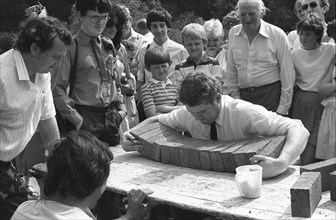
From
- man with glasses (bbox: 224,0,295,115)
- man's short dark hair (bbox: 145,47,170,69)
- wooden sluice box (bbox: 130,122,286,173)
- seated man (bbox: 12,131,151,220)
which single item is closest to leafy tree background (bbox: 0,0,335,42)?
man's short dark hair (bbox: 145,47,170,69)

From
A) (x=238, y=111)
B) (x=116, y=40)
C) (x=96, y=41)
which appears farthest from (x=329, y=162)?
(x=116, y=40)

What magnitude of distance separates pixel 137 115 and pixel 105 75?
1471 millimetres

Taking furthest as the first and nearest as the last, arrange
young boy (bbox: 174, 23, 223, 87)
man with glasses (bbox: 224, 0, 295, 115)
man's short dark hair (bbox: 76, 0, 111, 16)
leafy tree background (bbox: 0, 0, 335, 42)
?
1. leafy tree background (bbox: 0, 0, 335, 42)
2. young boy (bbox: 174, 23, 223, 87)
3. man with glasses (bbox: 224, 0, 295, 115)
4. man's short dark hair (bbox: 76, 0, 111, 16)

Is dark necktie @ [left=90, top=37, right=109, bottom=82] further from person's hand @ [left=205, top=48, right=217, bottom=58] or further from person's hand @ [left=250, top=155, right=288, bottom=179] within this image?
person's hand @ [left=205, top=48, right=217, bottom=58]

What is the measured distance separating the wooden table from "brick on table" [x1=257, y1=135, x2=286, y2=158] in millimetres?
140

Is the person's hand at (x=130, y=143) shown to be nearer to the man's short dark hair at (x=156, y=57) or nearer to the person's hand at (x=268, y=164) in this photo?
the person's hand at (x=268, y=164)

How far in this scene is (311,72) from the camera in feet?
A: 15.9

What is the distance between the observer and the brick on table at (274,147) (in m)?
3.05

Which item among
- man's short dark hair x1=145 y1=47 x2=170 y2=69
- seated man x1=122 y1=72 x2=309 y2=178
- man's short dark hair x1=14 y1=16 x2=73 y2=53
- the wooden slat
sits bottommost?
the wooden slat

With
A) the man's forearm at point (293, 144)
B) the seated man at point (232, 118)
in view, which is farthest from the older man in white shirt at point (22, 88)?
the man's forearm at point (293, 144)

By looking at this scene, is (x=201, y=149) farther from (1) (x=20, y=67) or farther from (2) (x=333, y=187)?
A: (1) (x=20, y=67)

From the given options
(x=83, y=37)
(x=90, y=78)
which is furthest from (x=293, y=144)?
(x=83, y=37)

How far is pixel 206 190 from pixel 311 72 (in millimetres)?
2298

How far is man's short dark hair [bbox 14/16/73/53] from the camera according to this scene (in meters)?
2.87
